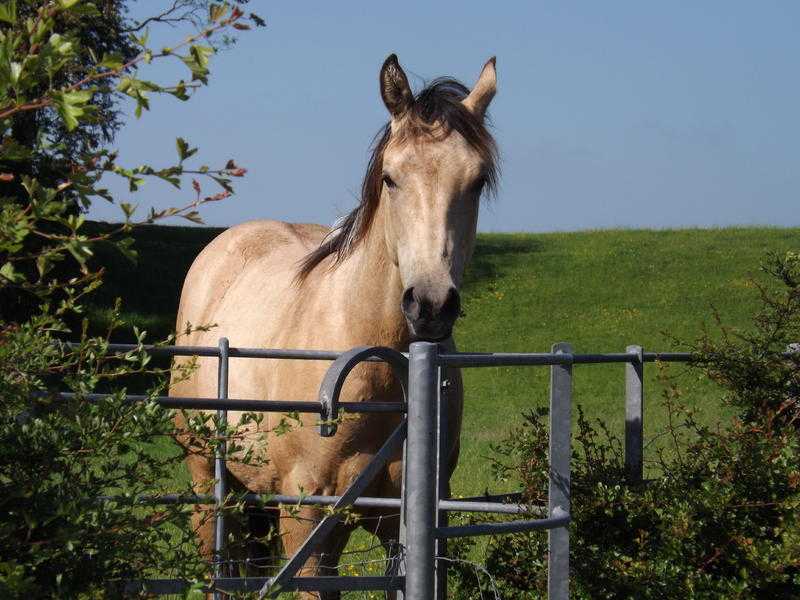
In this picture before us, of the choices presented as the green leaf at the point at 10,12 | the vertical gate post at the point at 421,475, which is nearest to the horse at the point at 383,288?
the vertical gate post at the point at 421,475

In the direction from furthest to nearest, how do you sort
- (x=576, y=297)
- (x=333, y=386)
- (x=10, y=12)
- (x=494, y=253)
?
1. (x=494, y=253)
2. (x=576, y=297)
3. (x=333, y=386)
4. (x=10, y=12)

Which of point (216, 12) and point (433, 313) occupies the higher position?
point (216, 12)

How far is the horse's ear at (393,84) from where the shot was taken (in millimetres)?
4371

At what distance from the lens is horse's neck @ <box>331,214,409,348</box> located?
13.8 ft

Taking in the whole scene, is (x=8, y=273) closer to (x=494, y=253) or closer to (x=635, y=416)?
(x=635, y=416)

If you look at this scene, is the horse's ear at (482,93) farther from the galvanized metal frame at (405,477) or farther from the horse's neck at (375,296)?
the galvanized metal frame at (405,477)

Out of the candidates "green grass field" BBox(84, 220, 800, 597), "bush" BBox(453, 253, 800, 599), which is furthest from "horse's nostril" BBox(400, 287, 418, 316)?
"green grass field" BBox(84, 220, 800, 597)

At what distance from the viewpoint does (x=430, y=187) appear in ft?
12.9

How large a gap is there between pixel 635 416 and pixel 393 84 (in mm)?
1860

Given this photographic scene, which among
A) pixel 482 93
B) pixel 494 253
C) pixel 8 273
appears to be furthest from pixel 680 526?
pixel 494 253

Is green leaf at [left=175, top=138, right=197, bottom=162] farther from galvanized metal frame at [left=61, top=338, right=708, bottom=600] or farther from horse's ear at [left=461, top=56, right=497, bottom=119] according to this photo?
horse's ear at [left=461, top=56, right=497, bottom=119]

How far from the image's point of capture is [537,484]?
3.95 meters

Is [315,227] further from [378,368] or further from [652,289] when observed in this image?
Answer: [652,289]

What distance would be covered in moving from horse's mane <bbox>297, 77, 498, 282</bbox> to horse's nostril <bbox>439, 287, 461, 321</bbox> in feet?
2.09
